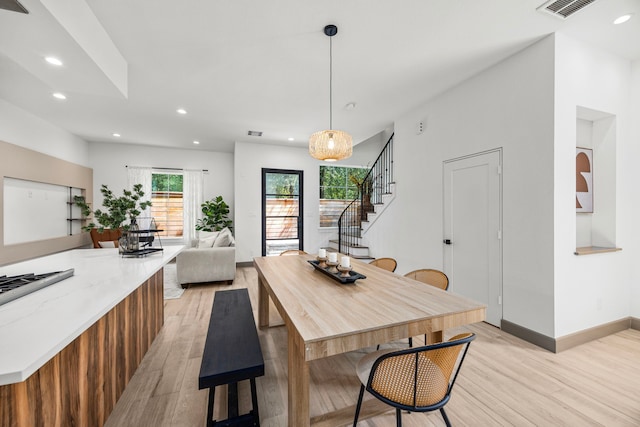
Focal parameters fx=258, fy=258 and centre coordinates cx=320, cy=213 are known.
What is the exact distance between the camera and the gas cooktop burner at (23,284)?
1.23 m

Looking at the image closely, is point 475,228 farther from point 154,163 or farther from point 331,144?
point 154,163

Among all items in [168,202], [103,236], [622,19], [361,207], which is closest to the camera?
[622,19]

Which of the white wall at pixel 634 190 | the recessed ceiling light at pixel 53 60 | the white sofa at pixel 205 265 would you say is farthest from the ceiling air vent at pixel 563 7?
the white sofa at pixel 205 265

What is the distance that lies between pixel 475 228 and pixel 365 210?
11.2 feet

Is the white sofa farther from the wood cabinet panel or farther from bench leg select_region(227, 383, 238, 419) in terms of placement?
bench leg select_region(227, 383, 238, 419)

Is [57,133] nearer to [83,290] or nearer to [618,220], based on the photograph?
[83,290]

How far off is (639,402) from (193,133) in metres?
6.70

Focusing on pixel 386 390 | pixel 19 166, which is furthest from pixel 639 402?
pixel 19 166

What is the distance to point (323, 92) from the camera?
3.53m

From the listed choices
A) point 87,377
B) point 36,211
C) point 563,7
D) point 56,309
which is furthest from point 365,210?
point 36,211

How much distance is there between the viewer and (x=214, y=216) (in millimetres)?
6531

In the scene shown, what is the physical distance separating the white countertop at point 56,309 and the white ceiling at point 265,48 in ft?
5.44

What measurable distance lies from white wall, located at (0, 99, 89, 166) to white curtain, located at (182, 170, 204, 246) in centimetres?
213

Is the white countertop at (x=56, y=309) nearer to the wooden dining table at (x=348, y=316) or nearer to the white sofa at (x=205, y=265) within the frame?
the wooden dining table at (x=348, y=316)
